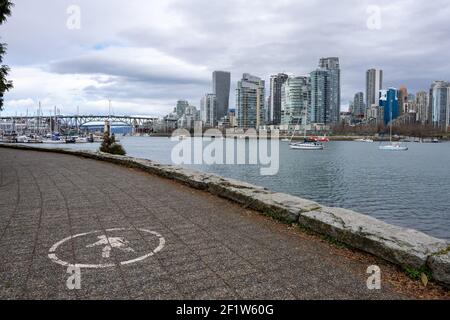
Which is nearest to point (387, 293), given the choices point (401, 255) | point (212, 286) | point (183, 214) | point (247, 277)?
point (401, 255)

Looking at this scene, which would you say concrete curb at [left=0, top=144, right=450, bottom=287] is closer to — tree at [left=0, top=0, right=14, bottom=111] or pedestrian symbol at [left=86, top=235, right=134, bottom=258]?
pedestrian symbol at [left=86, top=235, right=134, bottom=258]

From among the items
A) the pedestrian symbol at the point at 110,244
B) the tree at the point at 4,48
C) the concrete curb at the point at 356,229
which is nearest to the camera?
the concrete curb at the point at 356,229

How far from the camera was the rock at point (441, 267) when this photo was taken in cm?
405

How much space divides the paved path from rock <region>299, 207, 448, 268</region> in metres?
0.32

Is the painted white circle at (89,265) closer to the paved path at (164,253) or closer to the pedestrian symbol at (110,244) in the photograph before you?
the paved path at (164,253)

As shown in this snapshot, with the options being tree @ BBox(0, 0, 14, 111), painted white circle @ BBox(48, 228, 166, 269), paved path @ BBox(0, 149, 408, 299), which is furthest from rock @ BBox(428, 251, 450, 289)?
tree @ BBox(0, 0, 14, 111)

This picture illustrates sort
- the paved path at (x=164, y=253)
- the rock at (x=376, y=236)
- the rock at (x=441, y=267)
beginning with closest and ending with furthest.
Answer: the paved path at (x=164, y=253) < the rock at (x=441, y=267) < the rock at (x=376, y=236)

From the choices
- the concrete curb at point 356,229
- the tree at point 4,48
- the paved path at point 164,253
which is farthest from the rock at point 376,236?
the tree at point 4,48

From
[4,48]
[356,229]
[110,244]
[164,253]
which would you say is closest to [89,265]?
[110,244]

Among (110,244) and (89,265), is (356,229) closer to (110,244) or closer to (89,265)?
(110,244)

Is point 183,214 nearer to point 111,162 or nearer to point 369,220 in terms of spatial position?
point 369,220

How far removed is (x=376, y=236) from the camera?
503cm

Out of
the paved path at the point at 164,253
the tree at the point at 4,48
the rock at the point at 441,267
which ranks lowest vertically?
the paved path at the point at 164,253

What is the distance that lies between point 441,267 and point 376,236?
1.00m
